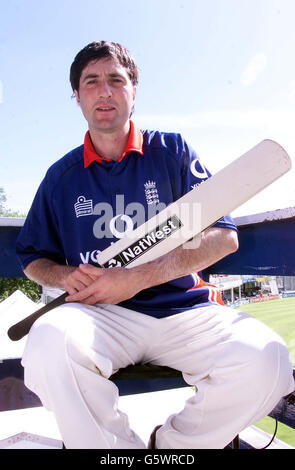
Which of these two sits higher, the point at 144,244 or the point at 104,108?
the point at 104,108

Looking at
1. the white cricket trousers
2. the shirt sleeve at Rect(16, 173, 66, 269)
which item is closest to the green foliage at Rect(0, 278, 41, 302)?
the shirt sleeve at Rect(16, 173, 66, 269)

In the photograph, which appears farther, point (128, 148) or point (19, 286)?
point (19, 286)

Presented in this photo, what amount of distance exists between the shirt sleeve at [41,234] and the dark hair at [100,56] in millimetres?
456

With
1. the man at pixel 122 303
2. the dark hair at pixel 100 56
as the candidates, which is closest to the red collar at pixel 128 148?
the man at pixel 122 303

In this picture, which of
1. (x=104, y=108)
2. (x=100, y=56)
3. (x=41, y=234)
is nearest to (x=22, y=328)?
(x=41, y=234)

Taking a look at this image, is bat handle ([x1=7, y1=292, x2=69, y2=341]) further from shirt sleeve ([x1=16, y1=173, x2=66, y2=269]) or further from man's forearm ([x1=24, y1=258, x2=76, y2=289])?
shirt sleeve ([x1=16, y1=173, x2=66, y2=269])

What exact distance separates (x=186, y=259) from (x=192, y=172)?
321 millimetres

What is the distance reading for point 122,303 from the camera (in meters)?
1.21

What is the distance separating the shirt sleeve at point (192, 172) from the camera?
49.0 inches

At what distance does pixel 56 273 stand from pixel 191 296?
0.47 metres

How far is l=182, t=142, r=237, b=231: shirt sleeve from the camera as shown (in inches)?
49.0

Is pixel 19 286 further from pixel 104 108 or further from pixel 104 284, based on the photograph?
pixel 104 284

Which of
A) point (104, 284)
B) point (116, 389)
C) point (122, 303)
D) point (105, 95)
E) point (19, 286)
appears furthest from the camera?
point (19, 286)
